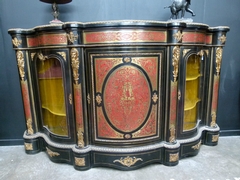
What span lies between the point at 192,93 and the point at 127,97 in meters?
0.85

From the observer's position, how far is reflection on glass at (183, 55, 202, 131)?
1.92 m

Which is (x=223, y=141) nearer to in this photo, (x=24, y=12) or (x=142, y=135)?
(x=142, y=135)

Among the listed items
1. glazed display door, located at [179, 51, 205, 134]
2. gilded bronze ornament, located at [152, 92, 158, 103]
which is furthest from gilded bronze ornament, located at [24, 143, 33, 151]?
glazed display door, located at [179, 51, 205, 134]

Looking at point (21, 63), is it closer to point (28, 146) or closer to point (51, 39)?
point (51, 39)

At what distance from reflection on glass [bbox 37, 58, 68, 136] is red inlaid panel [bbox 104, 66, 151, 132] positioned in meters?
0.51

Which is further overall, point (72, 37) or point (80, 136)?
point (80, 136)

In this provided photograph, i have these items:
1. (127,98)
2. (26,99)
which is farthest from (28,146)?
(127,98)

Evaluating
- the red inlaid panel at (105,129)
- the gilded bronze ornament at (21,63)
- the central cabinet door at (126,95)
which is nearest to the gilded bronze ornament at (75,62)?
the central cabinet door at (126,95)

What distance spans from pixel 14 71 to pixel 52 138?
960 mm

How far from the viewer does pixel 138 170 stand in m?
1.75

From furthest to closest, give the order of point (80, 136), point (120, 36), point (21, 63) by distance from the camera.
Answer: point (21, 63)
point (80, 136)
point (120, 36)

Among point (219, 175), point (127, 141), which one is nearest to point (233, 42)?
point (219, 175)

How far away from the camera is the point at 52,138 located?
6.27ft

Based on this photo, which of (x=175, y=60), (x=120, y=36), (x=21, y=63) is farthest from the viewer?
(x=21, y=63)
